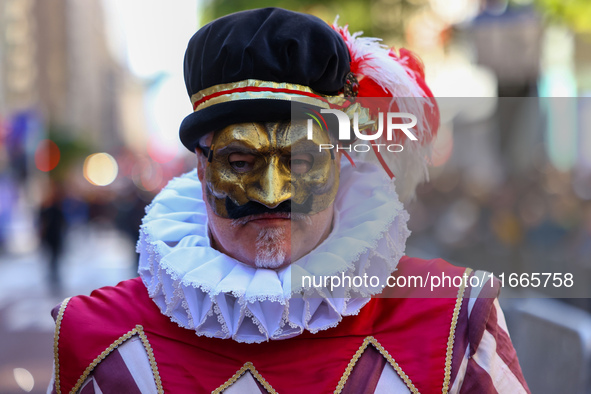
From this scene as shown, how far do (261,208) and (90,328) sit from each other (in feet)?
2.14

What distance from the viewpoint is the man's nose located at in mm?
1872

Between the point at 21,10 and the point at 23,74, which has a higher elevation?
the point at 21,10

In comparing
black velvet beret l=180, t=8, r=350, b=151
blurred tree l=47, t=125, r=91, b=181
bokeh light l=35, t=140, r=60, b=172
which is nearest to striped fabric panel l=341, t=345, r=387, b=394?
black velvet beret l=180, t=8, r=350, b=151

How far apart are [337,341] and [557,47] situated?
13703mm

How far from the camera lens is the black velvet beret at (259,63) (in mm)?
1891

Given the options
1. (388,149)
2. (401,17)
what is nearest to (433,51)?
(401,17)

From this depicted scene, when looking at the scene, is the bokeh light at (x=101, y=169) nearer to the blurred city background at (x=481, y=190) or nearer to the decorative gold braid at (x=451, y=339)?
the blurred city background at (x=481, y=190)

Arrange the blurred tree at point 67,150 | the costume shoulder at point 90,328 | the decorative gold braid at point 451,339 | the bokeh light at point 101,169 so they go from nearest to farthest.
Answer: the decorative gold braid at point 451,339
the costume shoulder at point 90,328
the blurred tree at point 67,150
the bokeh light at point 101,169

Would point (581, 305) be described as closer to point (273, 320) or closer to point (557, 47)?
point (273, 320)

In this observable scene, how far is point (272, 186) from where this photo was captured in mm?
1876

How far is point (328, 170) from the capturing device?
198cm

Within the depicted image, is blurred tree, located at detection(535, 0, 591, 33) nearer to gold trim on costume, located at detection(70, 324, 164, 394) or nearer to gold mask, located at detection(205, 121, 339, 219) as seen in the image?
gold mask, located at detection(205, 121, 339, 219)

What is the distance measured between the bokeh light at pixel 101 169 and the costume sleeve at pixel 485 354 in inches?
1999

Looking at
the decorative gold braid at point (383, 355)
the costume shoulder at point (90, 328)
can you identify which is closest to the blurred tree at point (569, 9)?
the decorative gold braid at point (383, 355)
